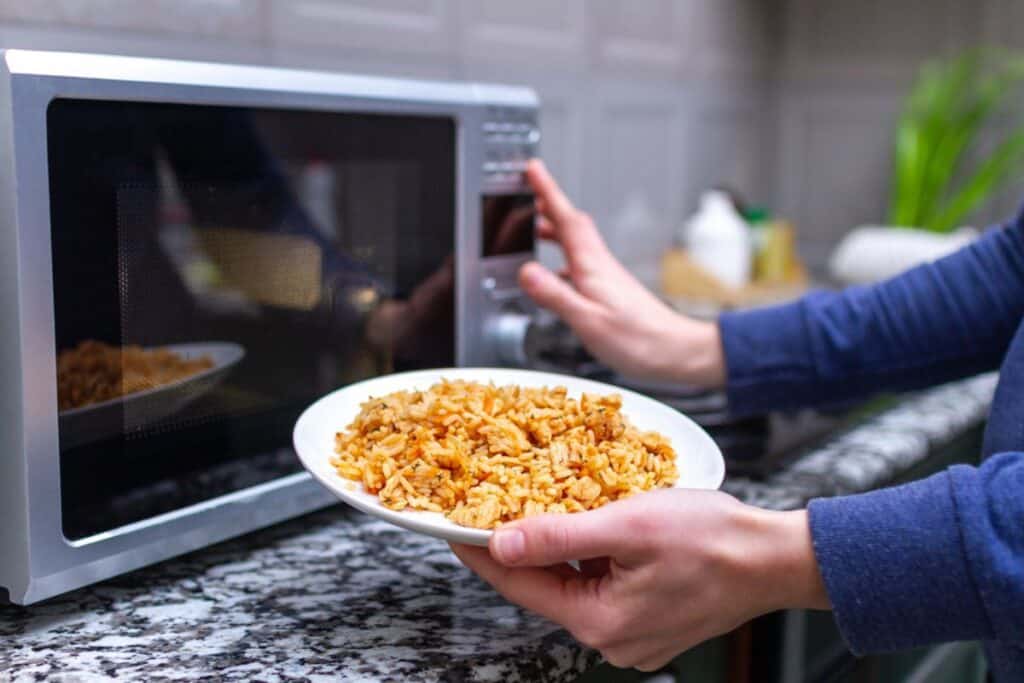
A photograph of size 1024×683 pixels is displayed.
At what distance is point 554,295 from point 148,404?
415mm

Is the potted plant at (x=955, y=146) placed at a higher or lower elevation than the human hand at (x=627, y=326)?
higher

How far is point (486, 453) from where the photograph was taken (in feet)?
2.26

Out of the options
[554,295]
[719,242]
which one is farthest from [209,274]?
[719,242]

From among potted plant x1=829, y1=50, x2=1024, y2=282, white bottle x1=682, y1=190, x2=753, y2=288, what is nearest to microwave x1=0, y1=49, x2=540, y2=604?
white bottle x1=682, y1=190, x2=753, y2=288

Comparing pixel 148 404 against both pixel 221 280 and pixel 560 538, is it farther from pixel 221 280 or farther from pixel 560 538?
pixel 560 538

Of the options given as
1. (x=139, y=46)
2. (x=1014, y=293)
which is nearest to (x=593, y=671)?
(x=1014, y=293)

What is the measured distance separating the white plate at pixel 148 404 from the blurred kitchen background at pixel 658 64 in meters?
0.33

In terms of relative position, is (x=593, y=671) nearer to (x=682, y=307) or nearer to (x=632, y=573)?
(x=632, y=573)

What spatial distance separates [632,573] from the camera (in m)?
0.62

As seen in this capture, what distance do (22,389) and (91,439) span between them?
0.07 metres

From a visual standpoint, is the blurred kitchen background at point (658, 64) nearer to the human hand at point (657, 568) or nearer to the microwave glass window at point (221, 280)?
the microwave glass window at point (221, 280)

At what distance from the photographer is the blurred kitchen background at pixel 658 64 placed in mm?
1094

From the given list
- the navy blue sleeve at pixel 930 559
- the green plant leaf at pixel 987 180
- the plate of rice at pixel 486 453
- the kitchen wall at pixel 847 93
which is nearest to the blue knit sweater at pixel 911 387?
the navy blue sleeve at pixel 930 559

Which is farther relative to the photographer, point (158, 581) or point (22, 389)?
point (158, 581)
